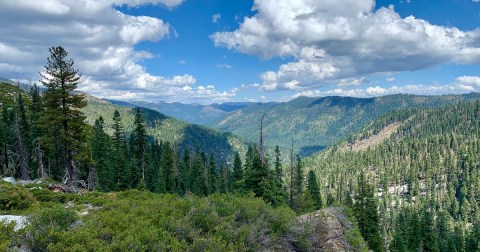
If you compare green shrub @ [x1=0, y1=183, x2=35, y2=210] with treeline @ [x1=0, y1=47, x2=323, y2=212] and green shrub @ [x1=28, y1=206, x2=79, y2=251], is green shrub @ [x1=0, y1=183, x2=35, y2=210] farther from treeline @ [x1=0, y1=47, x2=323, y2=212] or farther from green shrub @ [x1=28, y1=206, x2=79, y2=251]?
treeline @ [x1=0, y1=47, x2=323, y2=212]

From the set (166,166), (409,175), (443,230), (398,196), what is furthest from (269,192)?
(409,175)

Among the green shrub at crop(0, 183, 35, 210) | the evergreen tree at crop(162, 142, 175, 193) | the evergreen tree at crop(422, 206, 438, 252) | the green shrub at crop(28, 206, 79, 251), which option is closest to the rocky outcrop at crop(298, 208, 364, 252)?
the green shrub at crop(28, 206, 79, 251)

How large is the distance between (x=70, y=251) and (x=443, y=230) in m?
117

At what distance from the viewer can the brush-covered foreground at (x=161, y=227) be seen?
1055 centimetres

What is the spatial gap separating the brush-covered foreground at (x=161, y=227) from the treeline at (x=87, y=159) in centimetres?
318

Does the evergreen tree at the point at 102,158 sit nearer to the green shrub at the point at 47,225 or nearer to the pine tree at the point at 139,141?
the pine tree at the point at 139,141

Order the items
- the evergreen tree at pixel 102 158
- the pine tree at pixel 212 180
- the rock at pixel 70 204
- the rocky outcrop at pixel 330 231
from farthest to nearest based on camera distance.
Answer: the pine tree at pixel 212 180
the evergreen tree at pixel 102 158
the rock at pixel 70 204
the rocky outcrop at pixel 330 231

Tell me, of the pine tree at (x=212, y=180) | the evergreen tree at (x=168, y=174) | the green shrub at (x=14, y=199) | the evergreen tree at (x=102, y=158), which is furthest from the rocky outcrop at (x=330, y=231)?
the pine tree at (x=212, y=180)

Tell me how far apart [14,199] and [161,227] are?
10.8 meters

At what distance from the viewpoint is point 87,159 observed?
33.7 meters

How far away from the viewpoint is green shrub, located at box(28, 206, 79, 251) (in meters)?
10.4

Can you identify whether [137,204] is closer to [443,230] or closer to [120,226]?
[120,226]

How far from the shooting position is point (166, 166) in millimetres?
71062

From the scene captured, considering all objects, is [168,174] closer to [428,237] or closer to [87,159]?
[87,159]
